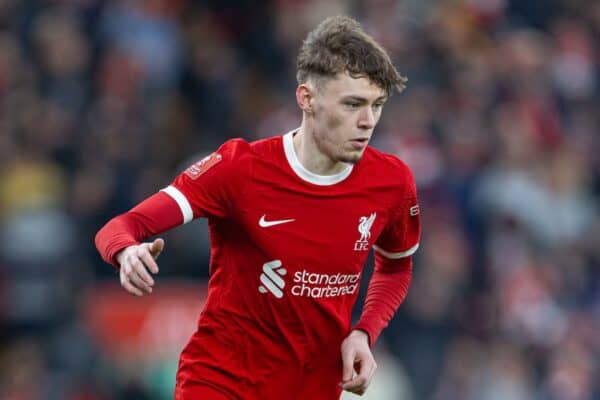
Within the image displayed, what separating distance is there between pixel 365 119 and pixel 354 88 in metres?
0.14

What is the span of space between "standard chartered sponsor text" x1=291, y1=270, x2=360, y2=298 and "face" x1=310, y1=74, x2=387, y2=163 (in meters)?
0.52

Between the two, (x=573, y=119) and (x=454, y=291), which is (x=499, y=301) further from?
(x=573, y=119)

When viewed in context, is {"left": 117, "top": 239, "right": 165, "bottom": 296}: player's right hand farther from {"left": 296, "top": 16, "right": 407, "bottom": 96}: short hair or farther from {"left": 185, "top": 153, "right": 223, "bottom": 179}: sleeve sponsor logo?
{"left": 296, "top": 16, "right": 407, "bottom": 96}: short hair

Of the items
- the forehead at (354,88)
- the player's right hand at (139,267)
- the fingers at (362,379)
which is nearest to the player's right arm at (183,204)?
the player's right hand at (139,267)

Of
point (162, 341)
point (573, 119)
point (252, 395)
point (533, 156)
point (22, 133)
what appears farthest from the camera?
point (573, 119)

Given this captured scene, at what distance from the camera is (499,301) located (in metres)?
12.3

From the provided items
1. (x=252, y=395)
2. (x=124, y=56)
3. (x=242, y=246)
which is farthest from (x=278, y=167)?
(x=124, y=56)

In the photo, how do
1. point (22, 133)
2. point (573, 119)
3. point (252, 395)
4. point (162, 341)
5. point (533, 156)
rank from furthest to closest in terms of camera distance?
point (573, 119)
point (533, 156)
point (22, 133)
point (162, 341)
point (252, 395)

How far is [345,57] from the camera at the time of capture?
5617 mm

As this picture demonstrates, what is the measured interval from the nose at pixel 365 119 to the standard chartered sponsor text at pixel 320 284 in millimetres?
677

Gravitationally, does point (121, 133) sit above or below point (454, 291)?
above

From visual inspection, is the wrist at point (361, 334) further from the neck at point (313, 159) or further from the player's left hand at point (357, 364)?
the neck at point (313, 159)

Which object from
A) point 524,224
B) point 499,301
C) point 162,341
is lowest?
point 162,341

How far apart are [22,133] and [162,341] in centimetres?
253
